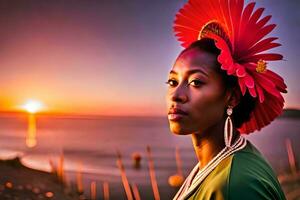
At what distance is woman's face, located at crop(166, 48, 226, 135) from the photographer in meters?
0.87

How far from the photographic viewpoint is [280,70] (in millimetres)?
2027

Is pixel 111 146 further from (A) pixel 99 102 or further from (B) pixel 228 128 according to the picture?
(B) pixel 228 128

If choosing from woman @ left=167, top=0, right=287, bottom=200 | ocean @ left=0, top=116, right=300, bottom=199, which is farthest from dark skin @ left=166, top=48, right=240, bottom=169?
ocean @ left=0, top=116, right=300, bottom=199

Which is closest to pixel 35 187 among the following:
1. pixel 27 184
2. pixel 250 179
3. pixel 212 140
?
pixel 27 184

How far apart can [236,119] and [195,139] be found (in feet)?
0.32

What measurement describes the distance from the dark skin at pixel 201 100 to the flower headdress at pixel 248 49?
33mm

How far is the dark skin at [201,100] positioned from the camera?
87 centimetres

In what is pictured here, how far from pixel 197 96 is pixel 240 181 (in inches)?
7.5

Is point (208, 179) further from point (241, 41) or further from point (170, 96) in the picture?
point (241, 41)

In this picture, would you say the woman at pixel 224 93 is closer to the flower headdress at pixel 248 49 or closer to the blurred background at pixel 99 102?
the flower headdress at pixel 248 49

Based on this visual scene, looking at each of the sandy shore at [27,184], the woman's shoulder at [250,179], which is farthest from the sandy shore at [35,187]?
the woman's shoulder at [250,179]

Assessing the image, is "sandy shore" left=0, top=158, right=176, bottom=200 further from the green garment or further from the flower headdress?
the green garment

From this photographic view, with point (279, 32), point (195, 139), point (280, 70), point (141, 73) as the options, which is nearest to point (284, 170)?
point (280, 70)

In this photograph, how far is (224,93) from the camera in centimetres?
89
